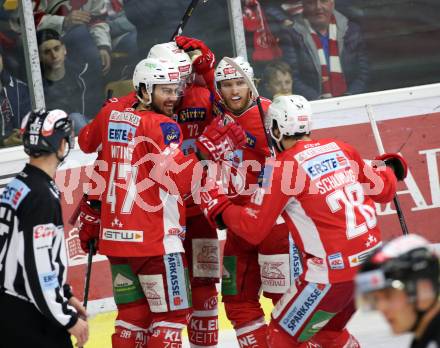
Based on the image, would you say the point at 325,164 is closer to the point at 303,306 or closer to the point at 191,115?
the point at 303,306

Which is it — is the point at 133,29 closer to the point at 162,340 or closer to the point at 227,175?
the point at 227,175

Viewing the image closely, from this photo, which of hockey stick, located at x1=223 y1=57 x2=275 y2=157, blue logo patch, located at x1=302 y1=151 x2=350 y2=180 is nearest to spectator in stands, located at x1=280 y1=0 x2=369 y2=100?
hockey stick, located at x1=223 y1=57 x2=275 y2=157

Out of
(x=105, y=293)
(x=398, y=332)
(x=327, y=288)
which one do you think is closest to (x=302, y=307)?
(x=327, y=288)

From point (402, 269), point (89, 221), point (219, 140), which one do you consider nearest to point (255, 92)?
point (219, 140)

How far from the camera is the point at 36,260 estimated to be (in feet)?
12.9

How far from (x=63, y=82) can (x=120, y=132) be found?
2.07 meters

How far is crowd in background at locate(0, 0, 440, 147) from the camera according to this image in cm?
696

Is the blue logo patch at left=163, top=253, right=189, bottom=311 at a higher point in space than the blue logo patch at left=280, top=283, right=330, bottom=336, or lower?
lower

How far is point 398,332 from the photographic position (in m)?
2.85

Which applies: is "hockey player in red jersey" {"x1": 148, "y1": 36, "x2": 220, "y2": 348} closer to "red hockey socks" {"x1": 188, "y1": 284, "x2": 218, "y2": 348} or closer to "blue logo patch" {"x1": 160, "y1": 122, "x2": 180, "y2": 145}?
"red hockey socks" {"x1": 188, "y1": 284, "x2": 218, "y2": 348}

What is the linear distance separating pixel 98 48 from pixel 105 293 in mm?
1585

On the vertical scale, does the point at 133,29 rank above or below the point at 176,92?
below

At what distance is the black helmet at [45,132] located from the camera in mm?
4113

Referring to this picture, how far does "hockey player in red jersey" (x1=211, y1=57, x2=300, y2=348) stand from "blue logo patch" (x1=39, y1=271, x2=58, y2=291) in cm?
159
